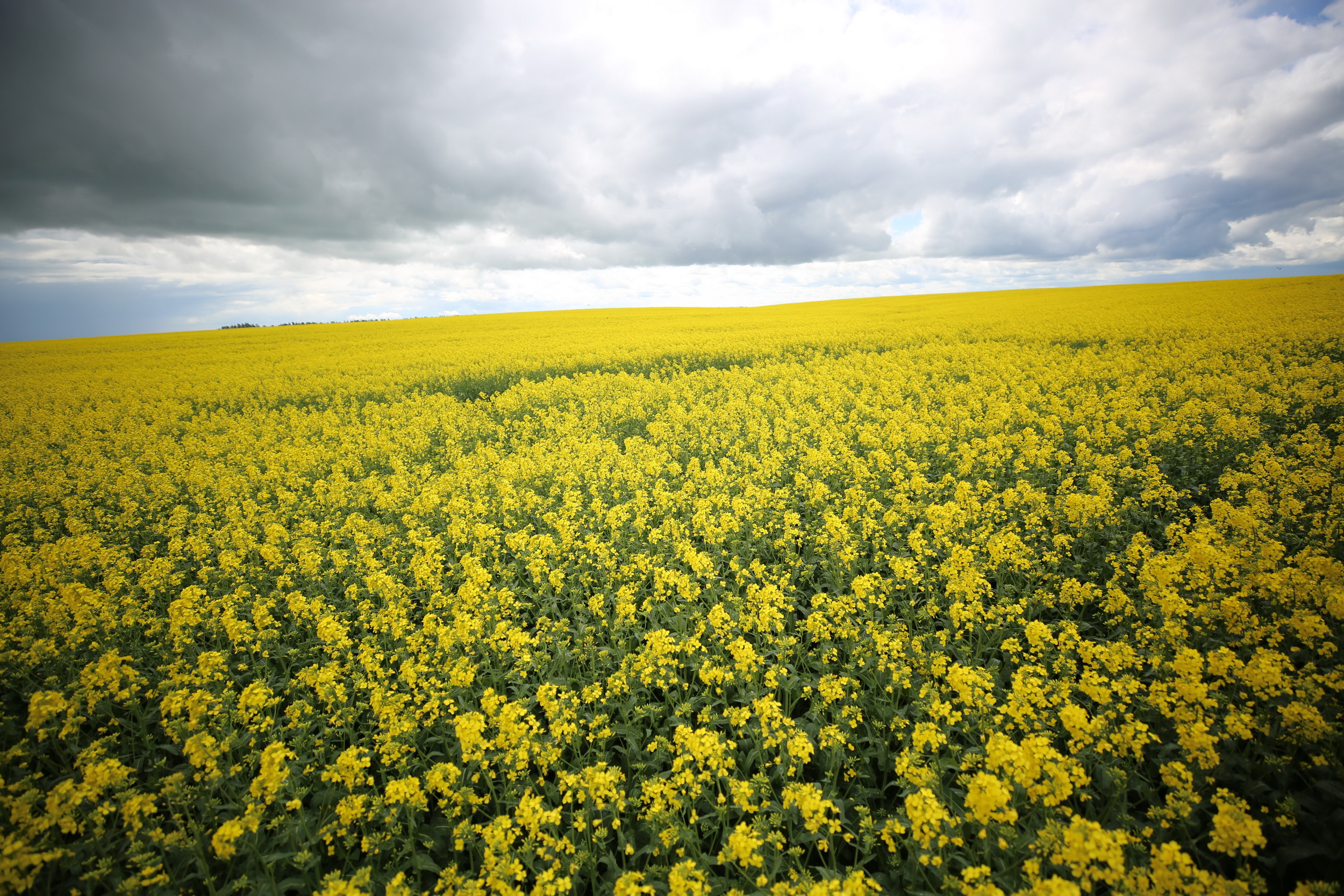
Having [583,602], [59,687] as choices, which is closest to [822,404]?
[583,602]

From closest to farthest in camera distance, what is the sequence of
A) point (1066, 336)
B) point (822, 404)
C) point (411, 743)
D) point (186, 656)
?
point (411, 743) < point (186, 656) < point (822, 404) < point (1066, 336)

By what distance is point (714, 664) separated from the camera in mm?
5195

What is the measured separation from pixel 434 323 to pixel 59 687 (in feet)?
158

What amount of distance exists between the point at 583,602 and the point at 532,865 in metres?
3.43

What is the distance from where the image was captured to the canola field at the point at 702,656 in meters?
3.39

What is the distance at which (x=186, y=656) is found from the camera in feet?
19.3

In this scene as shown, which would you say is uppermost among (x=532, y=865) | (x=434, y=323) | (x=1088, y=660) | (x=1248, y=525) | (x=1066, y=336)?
(x=434, y=323)

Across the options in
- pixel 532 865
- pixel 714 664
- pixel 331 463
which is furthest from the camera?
pixel 331 463

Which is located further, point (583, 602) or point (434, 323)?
point (434, 323)

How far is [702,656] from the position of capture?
17.6 feet

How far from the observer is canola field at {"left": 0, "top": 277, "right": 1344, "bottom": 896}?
339cm

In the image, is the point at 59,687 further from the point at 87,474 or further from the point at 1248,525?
the point at 1248,525

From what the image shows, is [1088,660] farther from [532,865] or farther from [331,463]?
[331,463]

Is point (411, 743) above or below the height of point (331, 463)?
below
